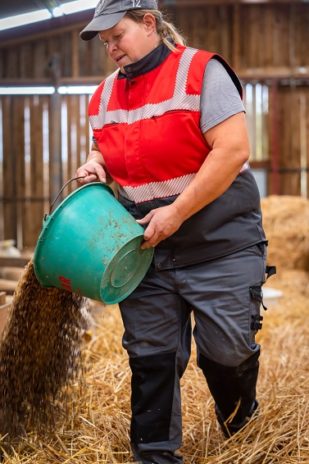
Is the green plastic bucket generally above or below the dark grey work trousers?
above

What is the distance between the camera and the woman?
7.72 ft

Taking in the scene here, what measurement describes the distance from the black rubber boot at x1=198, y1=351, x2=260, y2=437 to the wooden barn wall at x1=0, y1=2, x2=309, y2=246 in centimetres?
937

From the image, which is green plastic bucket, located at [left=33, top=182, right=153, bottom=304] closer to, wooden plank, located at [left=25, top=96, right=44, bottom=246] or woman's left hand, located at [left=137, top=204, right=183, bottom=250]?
woman's left hand, located at [left=137, top=204, right=183, bottom=250]

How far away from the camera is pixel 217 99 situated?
233 cm

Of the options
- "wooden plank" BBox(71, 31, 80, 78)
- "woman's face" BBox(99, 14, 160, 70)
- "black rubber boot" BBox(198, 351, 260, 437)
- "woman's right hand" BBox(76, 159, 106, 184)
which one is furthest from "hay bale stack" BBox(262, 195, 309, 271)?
"wooden plank" BBox(71, 31, 80, 78)

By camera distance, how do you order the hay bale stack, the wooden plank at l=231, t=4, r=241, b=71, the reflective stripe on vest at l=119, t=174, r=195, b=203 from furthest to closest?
the wooden plank at l=231, t=4, r=241, b=71 < the hay bale stack < the reflective stripe on vest at l=119, t=174, r=195, b=203

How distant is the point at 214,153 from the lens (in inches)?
91.2

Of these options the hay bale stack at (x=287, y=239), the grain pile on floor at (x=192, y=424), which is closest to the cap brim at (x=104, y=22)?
the grain pile on floor at (x=192, y=424)

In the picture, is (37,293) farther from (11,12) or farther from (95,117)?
(11,12)

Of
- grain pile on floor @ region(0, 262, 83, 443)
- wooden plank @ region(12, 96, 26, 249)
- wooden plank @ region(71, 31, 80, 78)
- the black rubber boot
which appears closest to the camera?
the black rubber boot

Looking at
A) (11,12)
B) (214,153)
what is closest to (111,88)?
(214,153)

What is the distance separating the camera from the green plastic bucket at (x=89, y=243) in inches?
91.4

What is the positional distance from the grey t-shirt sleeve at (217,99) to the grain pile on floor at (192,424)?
117 centimetres

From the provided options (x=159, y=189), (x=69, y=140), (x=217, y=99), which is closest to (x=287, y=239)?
(x=159, y=189)
